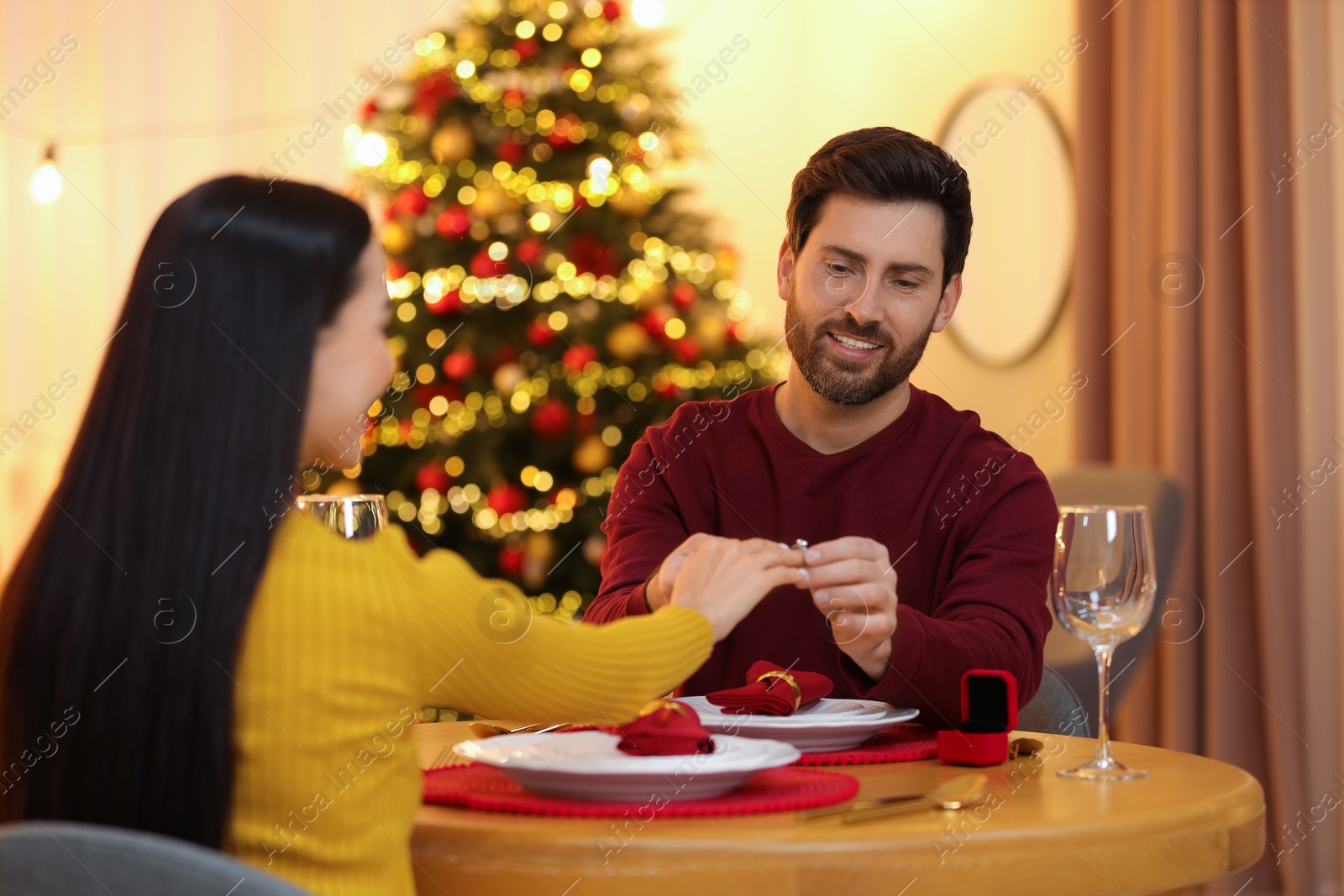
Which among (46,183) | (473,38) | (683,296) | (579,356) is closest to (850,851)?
(579,356)

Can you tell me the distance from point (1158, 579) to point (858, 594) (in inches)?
76.7

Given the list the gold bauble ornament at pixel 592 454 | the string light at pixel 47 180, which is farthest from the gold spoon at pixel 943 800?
the string light at pixel 47 180

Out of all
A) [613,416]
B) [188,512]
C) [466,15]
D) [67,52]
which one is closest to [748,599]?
[188,512]

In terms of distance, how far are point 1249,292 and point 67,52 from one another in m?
3.96

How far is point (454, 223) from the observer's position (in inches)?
159

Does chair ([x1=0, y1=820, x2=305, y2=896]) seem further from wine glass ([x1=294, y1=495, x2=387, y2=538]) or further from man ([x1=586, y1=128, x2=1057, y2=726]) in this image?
man ([x1=586, y1=128, x2=1057, y2=726])

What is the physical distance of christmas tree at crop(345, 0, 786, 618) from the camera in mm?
3988

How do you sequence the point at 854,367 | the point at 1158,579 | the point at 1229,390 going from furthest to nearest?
the point at 1229,390
the point at 1158,579
the point at 854,367

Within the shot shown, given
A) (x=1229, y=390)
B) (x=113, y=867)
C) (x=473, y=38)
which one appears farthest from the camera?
(x=473, y=38)

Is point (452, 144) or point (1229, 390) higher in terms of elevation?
point (452, 144)

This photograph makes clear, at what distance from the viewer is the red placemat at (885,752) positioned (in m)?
1.28

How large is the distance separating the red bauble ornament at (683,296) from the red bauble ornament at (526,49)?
2.72 feet

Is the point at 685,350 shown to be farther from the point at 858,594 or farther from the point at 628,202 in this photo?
the point at 858,594

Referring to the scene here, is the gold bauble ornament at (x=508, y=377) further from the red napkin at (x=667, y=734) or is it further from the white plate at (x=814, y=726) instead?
the red napkin at (x=667, y=734)
